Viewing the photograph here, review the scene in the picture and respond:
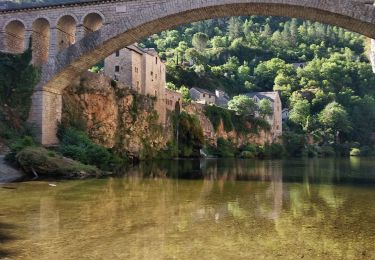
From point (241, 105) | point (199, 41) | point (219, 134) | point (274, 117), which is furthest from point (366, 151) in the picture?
point (199, 41)

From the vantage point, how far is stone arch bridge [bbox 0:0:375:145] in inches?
773

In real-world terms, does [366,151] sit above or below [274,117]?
below

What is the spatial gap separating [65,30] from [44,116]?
5.19m

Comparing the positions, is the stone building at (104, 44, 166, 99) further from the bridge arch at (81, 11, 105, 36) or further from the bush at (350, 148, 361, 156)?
the bush at (350, 148, 361, 156)

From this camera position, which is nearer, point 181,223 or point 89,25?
point 181,223

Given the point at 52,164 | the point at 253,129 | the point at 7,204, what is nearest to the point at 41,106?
the point at 52,164

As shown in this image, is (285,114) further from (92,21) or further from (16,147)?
(16,147)

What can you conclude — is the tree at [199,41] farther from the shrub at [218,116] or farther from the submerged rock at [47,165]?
the submerged rock at [47,165]

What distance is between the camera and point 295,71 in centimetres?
9856

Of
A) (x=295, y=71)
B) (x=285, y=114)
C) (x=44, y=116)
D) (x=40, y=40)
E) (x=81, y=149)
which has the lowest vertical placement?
(x=81, y=149)

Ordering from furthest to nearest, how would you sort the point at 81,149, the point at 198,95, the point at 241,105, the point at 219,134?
the point at 198,95, the point at 241,105, the point at 219,134, the point at 81,149

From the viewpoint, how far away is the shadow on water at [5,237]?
6.21 m

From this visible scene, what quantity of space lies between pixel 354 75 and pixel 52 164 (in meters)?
94.1

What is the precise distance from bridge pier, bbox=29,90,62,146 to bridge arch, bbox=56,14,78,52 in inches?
109
